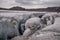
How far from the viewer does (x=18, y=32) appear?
1377mm

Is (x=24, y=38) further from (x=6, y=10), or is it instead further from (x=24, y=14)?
(x=6, y=10)

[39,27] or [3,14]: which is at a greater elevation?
[3,14]

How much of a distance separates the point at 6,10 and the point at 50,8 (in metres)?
0.54

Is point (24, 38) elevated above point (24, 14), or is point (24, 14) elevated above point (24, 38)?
point (24, 14)

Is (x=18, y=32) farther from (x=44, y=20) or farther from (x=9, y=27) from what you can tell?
(x=44, y=20)

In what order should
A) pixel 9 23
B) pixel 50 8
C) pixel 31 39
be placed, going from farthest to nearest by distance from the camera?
1. pixel 50 8
2. pixel 9 23
3. pixel 31 39

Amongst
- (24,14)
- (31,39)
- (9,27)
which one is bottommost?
(31,39)

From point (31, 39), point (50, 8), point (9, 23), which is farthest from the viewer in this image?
point (50, 8)

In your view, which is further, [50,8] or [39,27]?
[50,8]

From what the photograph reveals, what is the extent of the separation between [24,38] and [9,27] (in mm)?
203

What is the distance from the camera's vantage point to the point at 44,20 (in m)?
1.44

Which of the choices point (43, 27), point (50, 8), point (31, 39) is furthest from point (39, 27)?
point (50, 8)

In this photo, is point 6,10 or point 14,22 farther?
point 6,10

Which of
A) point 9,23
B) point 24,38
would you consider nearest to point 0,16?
point 9,23
